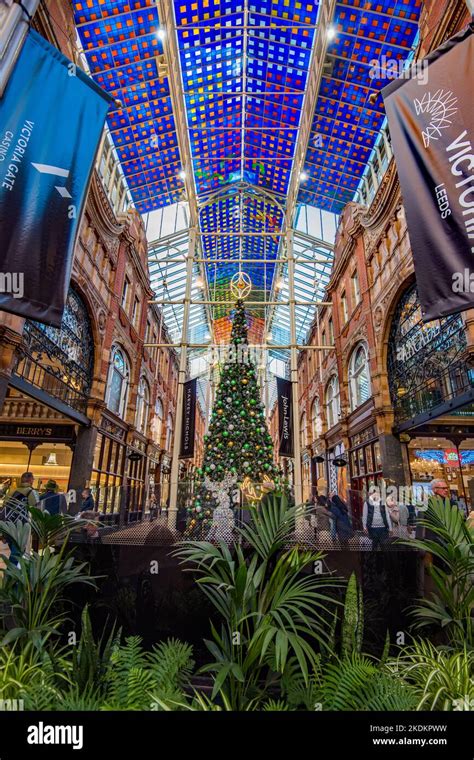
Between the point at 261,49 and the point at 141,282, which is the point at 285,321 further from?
the point at 261,49

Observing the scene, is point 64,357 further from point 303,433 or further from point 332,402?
point 303,433

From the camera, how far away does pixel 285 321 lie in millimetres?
27812

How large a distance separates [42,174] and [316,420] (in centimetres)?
2073

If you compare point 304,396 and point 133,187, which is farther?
point 304,396

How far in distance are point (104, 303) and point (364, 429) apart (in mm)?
11897

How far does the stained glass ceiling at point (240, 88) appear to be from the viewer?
11.3 metres

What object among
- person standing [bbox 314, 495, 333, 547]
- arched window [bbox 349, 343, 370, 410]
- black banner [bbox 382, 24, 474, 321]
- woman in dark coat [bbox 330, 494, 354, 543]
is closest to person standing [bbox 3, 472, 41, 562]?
person standing [bbox 314, 495, 333, 547]

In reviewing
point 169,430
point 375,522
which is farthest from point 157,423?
point 375,522

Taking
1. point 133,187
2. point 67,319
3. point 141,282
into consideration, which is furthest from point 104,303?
point 133,187

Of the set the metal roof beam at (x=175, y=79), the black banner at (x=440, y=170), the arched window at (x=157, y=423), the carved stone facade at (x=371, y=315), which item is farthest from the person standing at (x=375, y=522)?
the arched window at (x=157, y=423)

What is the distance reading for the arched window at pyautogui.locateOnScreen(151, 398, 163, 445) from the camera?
22.8 m

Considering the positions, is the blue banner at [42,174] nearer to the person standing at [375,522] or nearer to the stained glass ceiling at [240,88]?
the person standing at [375,522]

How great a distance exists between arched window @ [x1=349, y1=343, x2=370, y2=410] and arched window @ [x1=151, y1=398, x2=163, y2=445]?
1221cm

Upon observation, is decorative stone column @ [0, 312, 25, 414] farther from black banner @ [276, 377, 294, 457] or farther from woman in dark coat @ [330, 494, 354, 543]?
woman in dark coat @ [330, 494, 354, 543]
